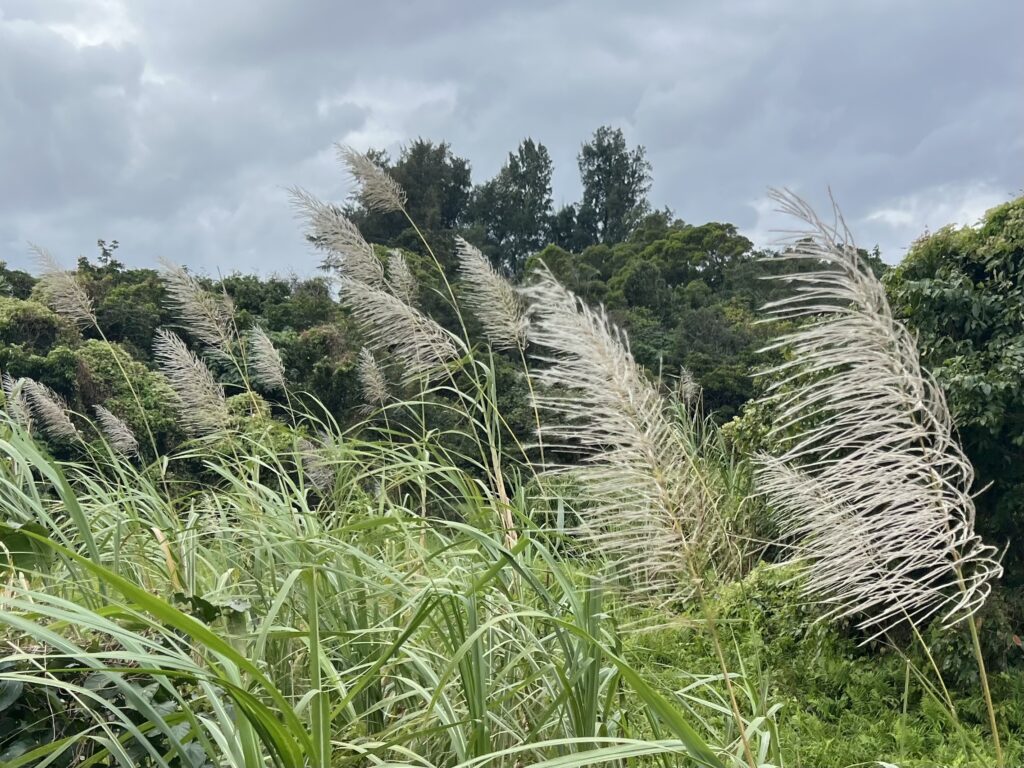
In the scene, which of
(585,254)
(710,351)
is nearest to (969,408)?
(710,351)

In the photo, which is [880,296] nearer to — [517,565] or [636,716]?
[517,565]

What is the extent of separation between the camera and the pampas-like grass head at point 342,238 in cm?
288

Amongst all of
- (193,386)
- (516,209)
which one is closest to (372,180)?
(193,386)

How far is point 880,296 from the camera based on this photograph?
1.30 metres

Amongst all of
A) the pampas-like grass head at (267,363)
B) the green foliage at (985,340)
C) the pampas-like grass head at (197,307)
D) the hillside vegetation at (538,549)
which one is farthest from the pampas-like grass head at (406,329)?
the green foliage at (985,340)

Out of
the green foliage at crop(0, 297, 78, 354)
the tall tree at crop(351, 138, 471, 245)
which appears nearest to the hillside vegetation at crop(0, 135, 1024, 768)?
the green foliage at crop(0, 297, 78, 354)

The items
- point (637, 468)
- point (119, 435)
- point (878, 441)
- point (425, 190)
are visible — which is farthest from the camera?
point (425, 190)

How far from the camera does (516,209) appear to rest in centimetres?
2927

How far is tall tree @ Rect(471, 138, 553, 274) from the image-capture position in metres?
28.8

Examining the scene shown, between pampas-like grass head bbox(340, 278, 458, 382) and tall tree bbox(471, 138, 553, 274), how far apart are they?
25.0 metres

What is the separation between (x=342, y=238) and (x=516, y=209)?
27.0 meters

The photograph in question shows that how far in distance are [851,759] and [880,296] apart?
7.49 feet

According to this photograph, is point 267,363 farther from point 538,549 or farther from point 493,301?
point 538,549

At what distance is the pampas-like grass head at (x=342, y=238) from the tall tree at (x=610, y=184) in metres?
28.5
